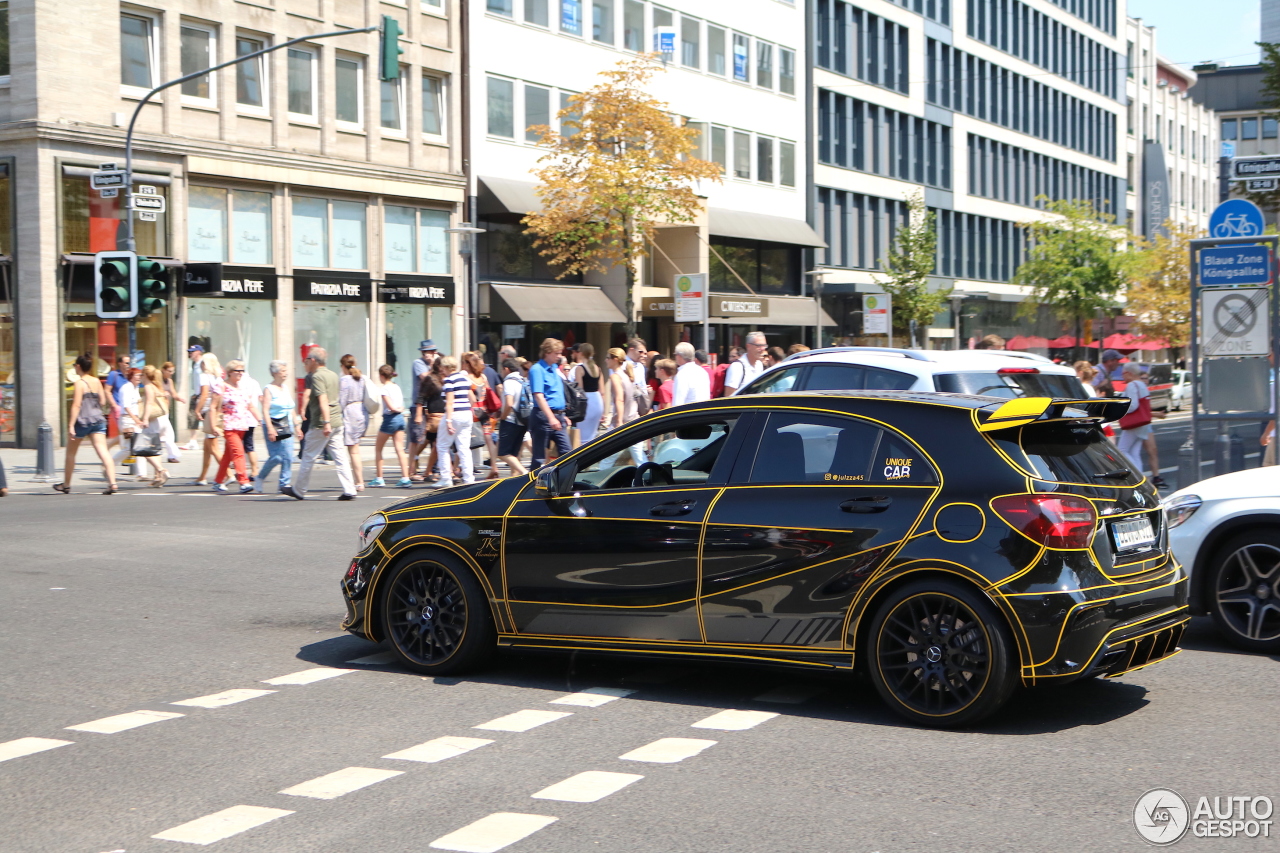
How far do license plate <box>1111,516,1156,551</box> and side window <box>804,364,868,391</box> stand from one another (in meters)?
5.14

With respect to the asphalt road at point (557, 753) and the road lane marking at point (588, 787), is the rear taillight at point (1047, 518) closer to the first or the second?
the asphalt road at point (557, 753)

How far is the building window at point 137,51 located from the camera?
2902cm

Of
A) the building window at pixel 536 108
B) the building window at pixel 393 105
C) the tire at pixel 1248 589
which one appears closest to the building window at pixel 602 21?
the building window at pixel 536 108

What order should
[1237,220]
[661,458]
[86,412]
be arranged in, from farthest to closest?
[86,412], [1237,220], [661,458]

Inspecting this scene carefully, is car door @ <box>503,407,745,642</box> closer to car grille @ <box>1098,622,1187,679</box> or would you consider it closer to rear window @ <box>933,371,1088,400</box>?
car grille @ <box>1098,622,1187,679</box>

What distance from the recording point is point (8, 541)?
13828mm

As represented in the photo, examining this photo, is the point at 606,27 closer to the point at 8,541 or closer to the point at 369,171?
the point at 369,171

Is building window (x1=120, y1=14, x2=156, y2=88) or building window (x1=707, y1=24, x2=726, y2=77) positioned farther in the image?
building window (x1=707, y1=24, x2=726, y2=77)

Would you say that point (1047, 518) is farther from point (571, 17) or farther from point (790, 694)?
point (571, 17)

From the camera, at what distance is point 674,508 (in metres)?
7.18

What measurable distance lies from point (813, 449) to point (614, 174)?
28973 mm

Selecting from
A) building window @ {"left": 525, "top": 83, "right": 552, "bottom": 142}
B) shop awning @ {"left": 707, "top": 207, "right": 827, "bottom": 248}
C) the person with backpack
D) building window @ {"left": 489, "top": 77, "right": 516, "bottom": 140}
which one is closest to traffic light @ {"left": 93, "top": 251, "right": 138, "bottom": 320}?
the person with backpack

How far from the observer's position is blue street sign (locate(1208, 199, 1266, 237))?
46.1 ft

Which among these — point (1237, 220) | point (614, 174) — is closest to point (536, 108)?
point (614, 174)
